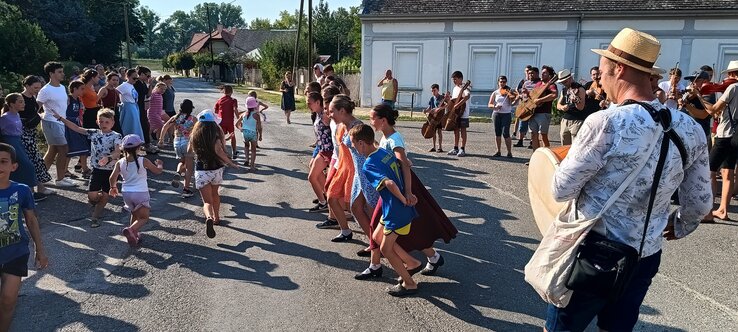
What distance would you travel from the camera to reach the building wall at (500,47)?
2262 cm

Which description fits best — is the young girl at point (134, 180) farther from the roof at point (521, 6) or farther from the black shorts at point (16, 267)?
the roof at point (521, 6)

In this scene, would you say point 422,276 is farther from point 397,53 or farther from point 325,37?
point 325,37

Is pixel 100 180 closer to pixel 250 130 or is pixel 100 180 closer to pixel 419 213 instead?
pixel 250 130

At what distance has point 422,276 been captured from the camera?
5.20m

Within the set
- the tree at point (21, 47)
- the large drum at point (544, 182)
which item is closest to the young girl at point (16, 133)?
the large drum at point (544, 182)

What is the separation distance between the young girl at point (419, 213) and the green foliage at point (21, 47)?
79.9ft

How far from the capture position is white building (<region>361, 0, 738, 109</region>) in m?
22.5

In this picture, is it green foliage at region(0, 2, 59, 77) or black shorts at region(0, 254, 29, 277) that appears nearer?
black shorts at region(0, 254, 29, 277)

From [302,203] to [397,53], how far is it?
18.1m

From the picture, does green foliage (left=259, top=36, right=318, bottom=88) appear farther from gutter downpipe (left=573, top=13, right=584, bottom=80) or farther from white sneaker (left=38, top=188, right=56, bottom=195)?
white sneaker (left=38, top=188, right=56, bottom=195)

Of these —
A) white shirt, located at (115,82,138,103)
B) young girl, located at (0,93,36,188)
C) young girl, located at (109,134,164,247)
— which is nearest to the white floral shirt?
young girl, located at (109,134,164,247)

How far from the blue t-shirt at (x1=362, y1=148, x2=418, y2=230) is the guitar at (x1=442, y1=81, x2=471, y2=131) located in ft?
24.7

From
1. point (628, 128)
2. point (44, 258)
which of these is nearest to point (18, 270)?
point (44, 258)

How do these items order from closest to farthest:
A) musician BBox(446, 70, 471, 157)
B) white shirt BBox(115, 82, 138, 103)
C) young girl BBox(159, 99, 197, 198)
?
young girl BBox(159, 99, 197, 198), white shirt BBox(115, 82, 138, 103), musician BBox(446, 70, 471, 157)
